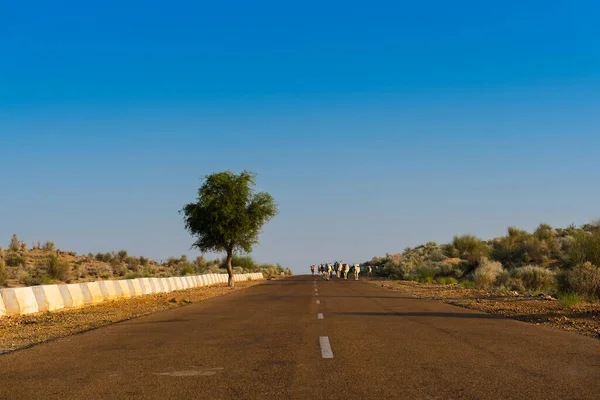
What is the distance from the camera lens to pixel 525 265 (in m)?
48.0

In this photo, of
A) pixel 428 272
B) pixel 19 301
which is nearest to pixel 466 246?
pixel 428 272

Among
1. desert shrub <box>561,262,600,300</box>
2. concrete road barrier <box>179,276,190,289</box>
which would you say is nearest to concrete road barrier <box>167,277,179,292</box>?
concrete road barrier <box>179,276,190,289</box>

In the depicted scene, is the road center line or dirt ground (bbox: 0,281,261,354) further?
dirt ground (bbox: 0,281,261,354)

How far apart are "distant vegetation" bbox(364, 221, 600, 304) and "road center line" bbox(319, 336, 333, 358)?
1120cm

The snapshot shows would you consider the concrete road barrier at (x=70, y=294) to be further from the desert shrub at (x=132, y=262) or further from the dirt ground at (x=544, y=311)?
the desert shrub at (x=132, y=262)

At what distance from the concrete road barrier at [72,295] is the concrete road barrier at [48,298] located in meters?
0.30

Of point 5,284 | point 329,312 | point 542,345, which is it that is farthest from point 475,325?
point 5,284

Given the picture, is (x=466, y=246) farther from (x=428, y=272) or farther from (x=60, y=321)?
(x=60, y=321)

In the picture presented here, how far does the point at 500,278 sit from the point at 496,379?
31503 millimetres

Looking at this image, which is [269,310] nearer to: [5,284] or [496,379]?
[496,379]

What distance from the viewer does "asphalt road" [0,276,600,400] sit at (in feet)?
24.1

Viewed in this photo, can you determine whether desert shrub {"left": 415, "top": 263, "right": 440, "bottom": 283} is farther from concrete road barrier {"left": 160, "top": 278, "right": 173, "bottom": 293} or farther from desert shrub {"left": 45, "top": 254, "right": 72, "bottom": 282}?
desert shrub {"left": 45, "top": 254, "right": 72, "bottom": 282}

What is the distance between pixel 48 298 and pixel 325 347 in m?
12.8

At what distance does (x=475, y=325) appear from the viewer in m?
15.0
